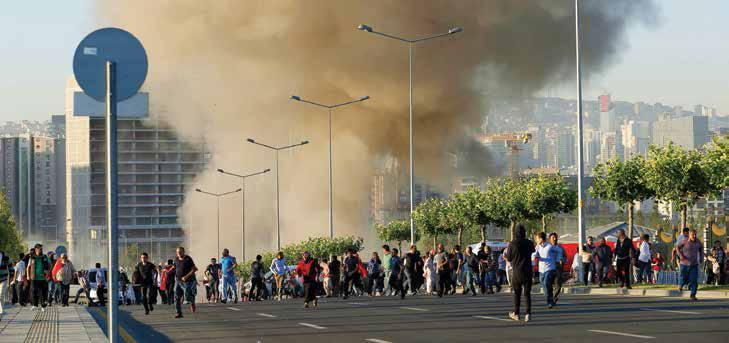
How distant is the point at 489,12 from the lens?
62375mm

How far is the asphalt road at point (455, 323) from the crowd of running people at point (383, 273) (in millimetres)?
651

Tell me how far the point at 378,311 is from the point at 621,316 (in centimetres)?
551

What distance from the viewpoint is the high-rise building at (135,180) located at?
144125 millimetres

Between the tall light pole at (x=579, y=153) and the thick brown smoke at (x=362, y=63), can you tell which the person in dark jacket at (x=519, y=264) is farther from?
the thick brown smoke at (x=362, y=63)

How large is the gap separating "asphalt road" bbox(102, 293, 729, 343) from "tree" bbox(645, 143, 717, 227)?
10486mm

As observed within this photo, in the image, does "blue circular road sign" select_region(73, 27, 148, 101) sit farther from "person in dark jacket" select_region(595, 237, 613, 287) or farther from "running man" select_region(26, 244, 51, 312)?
"person in dark jacket" select_region(595, 237, 613, 287)

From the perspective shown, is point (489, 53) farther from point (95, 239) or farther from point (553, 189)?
point (95, 239)

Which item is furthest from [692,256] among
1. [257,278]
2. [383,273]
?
[383,273]

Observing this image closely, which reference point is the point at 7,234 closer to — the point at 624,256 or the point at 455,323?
the point at 624,256

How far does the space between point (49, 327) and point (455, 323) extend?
6240 mm

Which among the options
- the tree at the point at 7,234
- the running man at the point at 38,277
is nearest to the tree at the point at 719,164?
the running man at the point at 38,277

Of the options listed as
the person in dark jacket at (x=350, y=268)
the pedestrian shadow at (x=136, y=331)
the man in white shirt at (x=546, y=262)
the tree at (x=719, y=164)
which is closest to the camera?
the pedestrian shadow at (x=136, y=331)

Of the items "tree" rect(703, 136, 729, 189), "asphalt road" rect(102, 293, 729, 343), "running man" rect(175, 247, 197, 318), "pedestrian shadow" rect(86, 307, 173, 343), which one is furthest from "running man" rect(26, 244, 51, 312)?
"tree" rect(703, 136, 729, 189)

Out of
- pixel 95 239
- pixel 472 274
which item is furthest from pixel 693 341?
pixel 95 239
